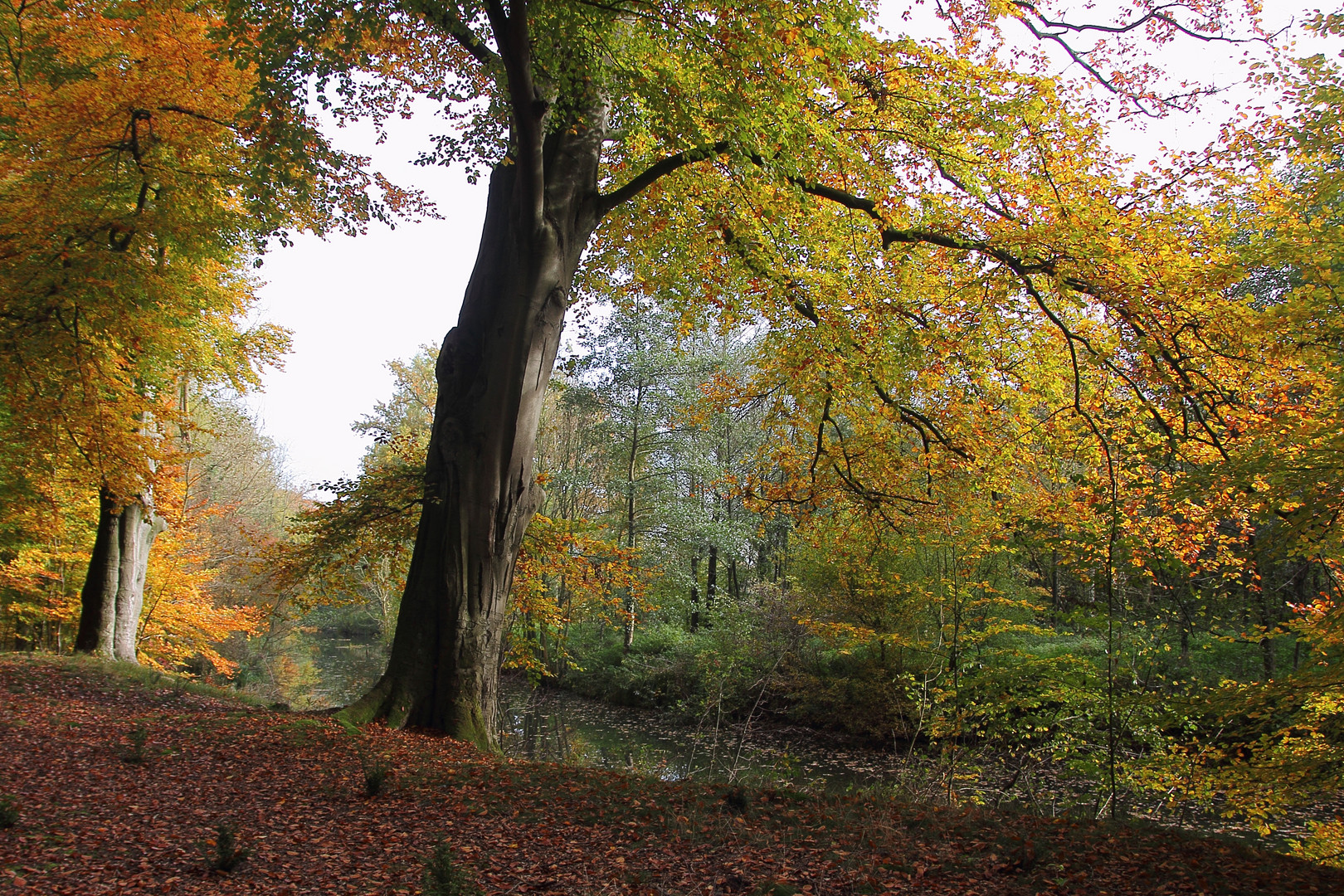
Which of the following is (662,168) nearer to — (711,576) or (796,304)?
(796,304)

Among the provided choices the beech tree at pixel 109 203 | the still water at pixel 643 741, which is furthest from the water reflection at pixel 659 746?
the beech tree at pixel 109 203

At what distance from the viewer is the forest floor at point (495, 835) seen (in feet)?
11.3

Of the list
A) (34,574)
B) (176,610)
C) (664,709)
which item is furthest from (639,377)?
(34,574)

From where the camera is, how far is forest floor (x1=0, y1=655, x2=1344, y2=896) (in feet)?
11.3

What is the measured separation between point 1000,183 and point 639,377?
46.2ft

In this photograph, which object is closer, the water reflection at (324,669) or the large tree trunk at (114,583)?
the large tree trunk at (114,583)

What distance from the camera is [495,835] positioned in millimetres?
4098

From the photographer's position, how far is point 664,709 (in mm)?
16906

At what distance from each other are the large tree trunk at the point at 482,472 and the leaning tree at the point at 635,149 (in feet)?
0.06

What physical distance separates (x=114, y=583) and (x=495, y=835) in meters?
9.91

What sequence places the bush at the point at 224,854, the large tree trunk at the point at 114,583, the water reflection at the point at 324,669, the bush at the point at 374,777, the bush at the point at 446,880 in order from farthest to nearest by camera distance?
the water reflection at the point at 324,669, the large tree trunk at the point at 114,583, the bush at the point at 374,777, the bush at the point at 224,854, the bush at the point at 446,880

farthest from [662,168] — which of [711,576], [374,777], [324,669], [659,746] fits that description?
[324,669]

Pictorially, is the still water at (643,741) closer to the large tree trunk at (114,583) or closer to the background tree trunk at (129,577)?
the background tree trunk at (129,577)

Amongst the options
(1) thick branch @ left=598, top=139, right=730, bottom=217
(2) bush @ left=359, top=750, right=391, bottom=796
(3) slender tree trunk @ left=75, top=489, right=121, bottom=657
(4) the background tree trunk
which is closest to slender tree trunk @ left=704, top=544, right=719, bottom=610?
(4) the background tree trunk
